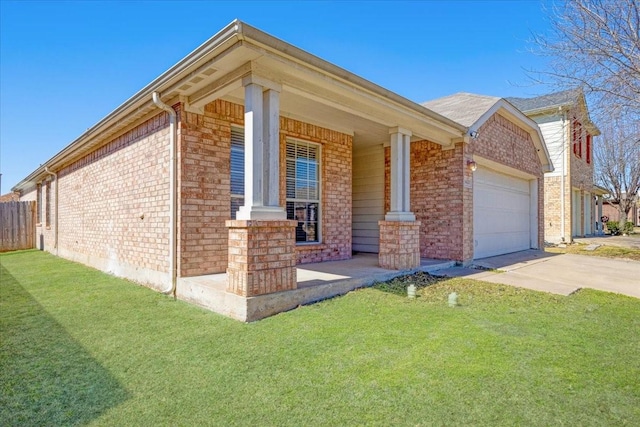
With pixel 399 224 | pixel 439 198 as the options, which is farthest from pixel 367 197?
pixel 399 224

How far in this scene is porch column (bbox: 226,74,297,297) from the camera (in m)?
4.18

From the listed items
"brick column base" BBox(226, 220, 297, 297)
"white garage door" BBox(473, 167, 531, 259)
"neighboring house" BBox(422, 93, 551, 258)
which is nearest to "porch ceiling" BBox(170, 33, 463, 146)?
"neighboring house" BBox(422, 93, 551, 258)

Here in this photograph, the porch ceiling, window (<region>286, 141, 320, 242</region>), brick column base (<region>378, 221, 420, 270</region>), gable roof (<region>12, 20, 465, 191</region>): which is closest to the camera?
gable roof (<region>12, 20, 465, 191</region>)

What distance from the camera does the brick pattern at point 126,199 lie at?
580 centimetres

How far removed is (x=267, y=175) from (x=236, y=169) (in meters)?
1.87

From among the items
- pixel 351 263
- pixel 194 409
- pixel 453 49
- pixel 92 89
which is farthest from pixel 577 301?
pixel 92 89

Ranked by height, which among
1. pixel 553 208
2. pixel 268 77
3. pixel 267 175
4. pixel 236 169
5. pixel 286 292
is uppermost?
pixel 268 77

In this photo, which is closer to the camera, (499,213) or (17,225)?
(499,213)

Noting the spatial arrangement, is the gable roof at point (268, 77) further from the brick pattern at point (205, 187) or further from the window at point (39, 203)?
the window at point (39, 203)

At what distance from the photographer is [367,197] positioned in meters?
10.1

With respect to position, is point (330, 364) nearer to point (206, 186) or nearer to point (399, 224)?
point (206, 186)

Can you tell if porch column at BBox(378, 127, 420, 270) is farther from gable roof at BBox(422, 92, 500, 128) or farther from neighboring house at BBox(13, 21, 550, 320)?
gable roof at BBox(422, 92, 500, 128)

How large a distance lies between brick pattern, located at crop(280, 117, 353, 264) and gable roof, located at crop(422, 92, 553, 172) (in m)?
3.05

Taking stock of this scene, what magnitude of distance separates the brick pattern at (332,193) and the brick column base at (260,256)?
280 centimetres
